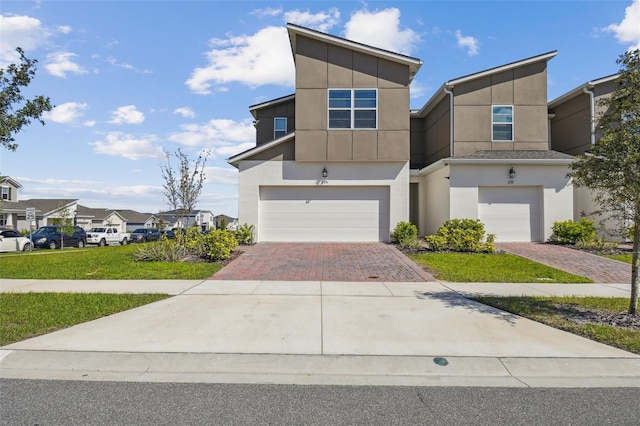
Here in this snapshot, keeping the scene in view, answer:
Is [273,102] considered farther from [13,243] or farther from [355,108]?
[13,243]

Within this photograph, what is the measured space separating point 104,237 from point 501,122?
30.8 meters

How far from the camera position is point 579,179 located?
676cm

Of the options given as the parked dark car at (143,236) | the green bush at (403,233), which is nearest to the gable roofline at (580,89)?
the green bush at (403,233)

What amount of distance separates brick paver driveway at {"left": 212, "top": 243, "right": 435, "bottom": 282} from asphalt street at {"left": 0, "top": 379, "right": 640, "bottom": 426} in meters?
5.58

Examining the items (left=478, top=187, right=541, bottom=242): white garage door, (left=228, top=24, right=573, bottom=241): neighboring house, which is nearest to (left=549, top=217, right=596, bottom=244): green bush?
(left=228, top=24, right=573, bottom=241): neighboring house

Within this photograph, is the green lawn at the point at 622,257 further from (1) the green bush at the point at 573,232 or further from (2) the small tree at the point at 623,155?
(2) the small tree at the point at 623,155

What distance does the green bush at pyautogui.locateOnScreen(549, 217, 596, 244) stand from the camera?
1483 centimetres

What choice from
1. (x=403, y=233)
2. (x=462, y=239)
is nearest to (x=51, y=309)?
(x=403, y=233)

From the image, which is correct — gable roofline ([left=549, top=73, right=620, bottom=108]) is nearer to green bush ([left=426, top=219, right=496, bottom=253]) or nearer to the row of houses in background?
green bush ([left=426, top=219, right=496, bottom=253])

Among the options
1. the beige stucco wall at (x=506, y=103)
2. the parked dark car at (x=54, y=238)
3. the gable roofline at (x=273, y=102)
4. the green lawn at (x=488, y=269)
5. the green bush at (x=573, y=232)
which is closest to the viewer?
the green lawn at (x=488, y=269)

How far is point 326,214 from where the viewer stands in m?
16.7

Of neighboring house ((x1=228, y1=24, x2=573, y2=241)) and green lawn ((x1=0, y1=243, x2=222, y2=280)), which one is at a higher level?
neighboring house ((x1=228, y1=24, x2=573, y2=241))

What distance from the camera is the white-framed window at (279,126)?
67.3 ft

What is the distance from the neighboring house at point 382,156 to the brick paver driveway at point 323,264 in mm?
1876
